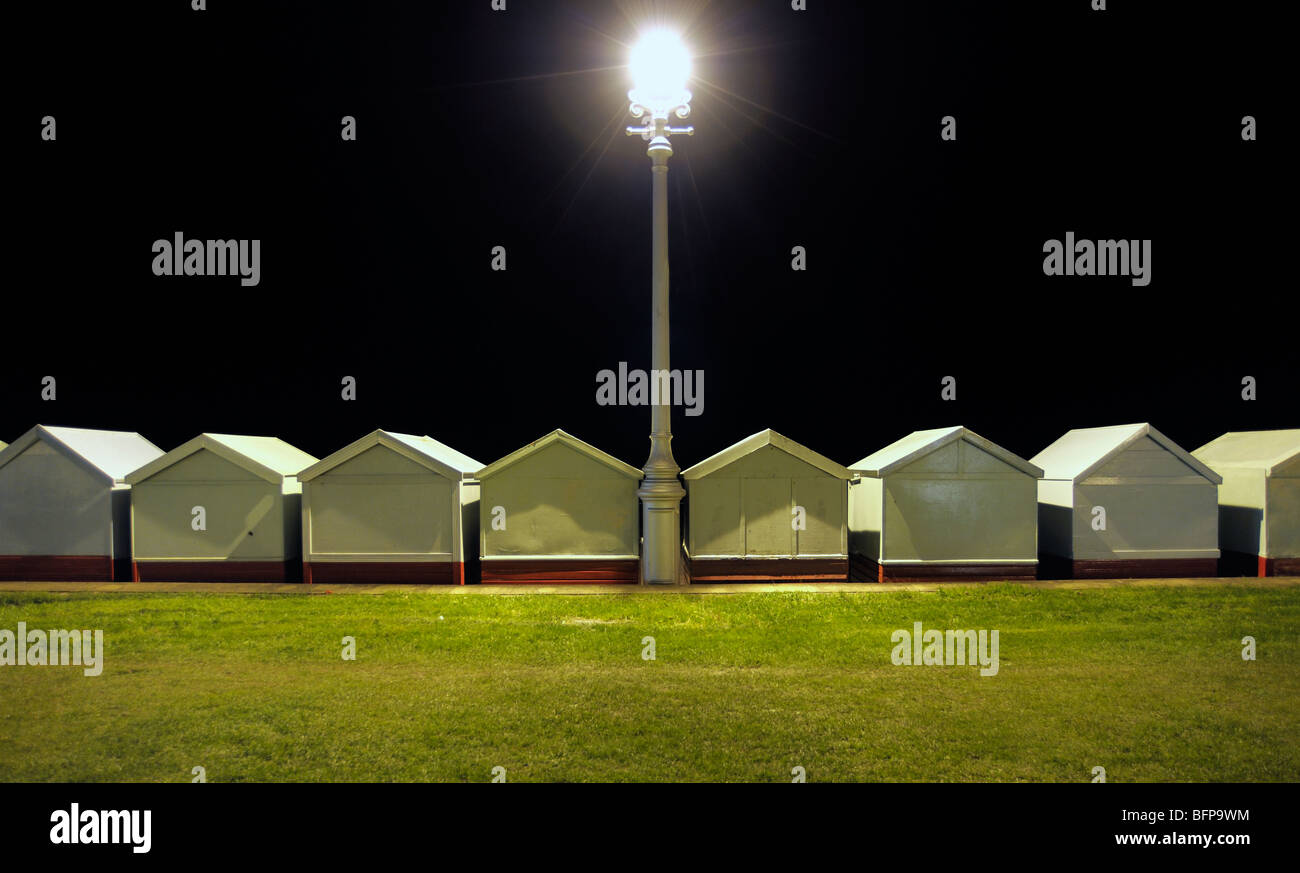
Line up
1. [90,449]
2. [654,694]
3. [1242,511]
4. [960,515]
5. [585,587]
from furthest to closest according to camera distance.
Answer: [1242,511] → [90,449] → [960,515] → [585,587] → [654,694]

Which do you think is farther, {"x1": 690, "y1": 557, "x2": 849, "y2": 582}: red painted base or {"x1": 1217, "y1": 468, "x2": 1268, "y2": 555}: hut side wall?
{"x1": 1217, "y1": 468, "x2": 1268, "y2": 555}: hut side wall

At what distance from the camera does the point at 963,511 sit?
42.3ft

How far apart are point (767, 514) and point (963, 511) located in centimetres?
337

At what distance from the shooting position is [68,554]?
13086 millimetres

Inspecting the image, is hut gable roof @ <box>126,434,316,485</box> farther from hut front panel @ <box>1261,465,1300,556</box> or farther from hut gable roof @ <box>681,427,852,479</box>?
hut front panel @ <box>1261,465,1300,556</box>

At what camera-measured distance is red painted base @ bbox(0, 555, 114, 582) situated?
13047mm

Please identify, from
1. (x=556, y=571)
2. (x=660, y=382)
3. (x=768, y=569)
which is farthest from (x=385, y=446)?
(x=768, y=569)

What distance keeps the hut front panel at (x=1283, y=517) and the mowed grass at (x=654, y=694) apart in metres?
2.62

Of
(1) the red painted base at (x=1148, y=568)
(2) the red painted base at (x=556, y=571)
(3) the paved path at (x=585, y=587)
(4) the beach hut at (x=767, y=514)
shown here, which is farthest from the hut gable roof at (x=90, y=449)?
(1) the red painted base at (x=1148, y=568)

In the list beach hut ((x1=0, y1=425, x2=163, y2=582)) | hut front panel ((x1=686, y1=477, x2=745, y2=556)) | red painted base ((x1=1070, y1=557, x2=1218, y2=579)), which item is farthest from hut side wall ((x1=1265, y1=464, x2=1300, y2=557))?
beach hut ((x1=0, y1=425, x2=163, y2=582))

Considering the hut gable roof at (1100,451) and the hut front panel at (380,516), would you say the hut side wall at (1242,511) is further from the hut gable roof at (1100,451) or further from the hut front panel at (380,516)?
the hut front panel at (380,516)

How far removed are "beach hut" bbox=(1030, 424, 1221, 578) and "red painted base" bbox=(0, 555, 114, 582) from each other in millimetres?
16835

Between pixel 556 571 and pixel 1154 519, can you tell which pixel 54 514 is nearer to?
pixel 556 571

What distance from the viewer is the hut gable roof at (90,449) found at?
13023 millimetres
